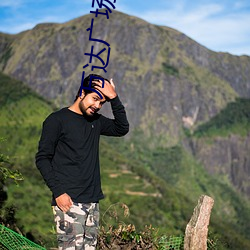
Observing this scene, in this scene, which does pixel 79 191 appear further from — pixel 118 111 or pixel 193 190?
pixel 193 190

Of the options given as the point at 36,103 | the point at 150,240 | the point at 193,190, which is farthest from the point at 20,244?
the point at 193,190

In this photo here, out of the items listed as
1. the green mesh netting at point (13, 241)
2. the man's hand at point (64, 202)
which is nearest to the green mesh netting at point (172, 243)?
the green mesh netting at point (13, 241)

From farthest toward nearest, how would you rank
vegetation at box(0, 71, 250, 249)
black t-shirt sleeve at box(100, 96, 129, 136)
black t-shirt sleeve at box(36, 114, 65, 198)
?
vegetation at box(0, 71, 250, 249) < black t-shirt sleeve at box(100, 96, 129, 136) < black t-shirt sleeve at box(36, 114, 65, 198)

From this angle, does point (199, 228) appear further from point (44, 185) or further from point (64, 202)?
point (44, 185)

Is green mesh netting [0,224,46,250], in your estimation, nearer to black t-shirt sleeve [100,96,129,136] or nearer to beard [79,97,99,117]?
black t-shirt sleeve [100,96,129,136]

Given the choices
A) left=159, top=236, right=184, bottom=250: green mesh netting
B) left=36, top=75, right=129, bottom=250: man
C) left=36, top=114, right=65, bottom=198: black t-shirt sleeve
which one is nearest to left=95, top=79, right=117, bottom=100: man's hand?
left=36, top=75, right=129, bottom=250: man

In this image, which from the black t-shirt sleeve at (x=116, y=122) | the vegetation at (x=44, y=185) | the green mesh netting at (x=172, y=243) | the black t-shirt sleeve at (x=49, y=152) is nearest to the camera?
the black t-shirt sleeve at (x=49, y=152)

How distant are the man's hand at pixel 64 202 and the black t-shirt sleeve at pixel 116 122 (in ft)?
3.02

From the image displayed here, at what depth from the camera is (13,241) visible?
598 centimetres

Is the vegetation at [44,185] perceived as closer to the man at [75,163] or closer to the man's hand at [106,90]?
the man at [75,163]

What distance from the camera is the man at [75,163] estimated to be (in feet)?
13.5

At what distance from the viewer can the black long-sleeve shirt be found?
4094mm

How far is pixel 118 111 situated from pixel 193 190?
190 metres

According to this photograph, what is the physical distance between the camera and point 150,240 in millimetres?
6148
